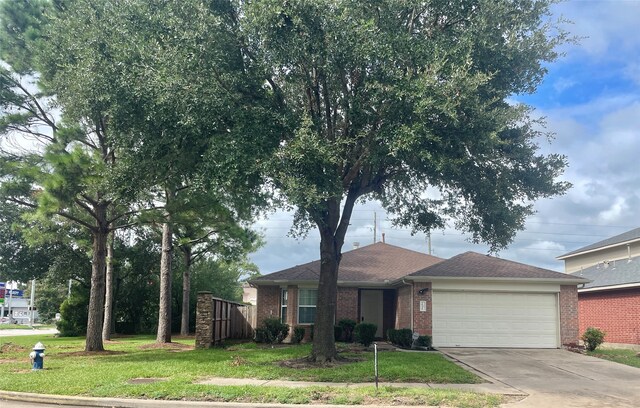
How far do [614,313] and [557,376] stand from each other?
39.6 ft

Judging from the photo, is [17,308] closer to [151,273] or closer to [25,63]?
[151,273]

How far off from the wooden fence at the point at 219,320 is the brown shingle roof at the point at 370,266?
6.78 ft

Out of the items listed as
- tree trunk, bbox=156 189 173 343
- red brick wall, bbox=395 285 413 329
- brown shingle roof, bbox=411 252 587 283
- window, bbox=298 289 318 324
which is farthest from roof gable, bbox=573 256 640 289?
tree trunk, bbox=156 189 173 343

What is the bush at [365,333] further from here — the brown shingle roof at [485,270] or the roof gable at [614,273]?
the roof gable at [614,273]

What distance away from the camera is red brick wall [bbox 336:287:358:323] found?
78.6 ft

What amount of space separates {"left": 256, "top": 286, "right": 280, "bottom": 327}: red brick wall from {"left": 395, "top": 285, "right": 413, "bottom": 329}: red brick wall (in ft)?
16.9

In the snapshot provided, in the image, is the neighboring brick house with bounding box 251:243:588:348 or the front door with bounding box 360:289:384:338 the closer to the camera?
the neighboring brick house with bounding box 251:243:588:348

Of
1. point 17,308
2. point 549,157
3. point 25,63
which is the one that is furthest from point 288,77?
point 17,308

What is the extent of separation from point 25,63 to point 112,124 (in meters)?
6.61

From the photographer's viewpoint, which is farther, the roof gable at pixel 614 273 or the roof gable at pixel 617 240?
the roof gable at pixel 617 240

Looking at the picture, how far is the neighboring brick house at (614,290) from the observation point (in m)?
22.1

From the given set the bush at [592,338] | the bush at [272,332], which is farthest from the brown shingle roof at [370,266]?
the bush at [592,338]

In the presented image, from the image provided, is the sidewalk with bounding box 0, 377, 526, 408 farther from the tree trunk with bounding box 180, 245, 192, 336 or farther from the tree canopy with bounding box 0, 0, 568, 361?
the tree trunk with bounding box 180, 245, 192, 336

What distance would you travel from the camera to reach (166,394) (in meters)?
10.3
